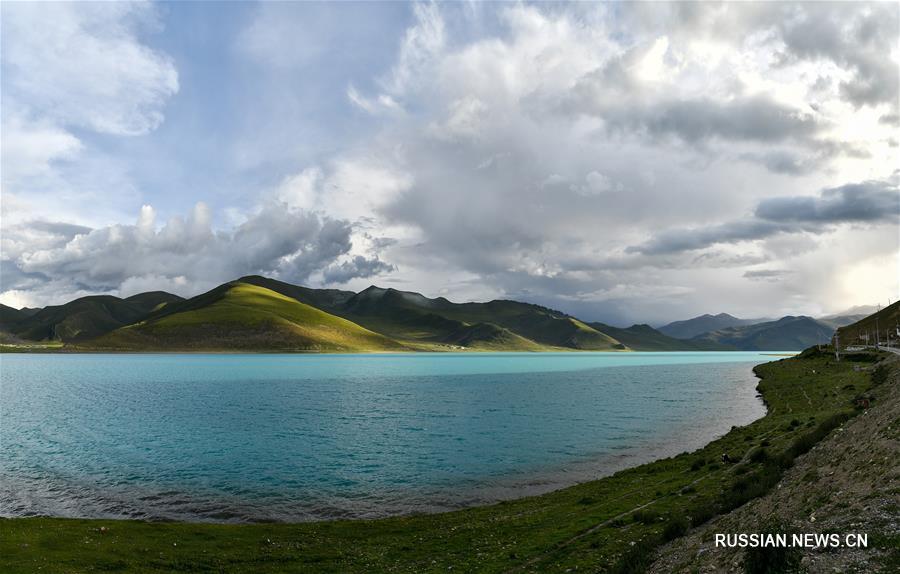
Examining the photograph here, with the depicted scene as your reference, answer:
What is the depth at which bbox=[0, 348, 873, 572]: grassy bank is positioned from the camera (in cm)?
2150

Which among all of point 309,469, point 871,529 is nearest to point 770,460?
point 871,529

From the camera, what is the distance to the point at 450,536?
26578 millimetres

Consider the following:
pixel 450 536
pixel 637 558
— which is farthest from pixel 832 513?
pixel 450 536

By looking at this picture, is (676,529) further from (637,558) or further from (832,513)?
(832,513)

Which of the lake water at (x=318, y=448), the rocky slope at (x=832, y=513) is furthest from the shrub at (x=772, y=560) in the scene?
the lake water at (x=318, y=448)

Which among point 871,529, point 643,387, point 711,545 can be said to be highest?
point 871,529

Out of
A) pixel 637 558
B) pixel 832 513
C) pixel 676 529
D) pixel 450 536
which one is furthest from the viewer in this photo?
pixel 450 536

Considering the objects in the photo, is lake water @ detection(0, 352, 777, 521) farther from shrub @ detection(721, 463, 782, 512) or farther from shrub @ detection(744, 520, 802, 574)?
shrub @ detection(744, 520, 802, 574)

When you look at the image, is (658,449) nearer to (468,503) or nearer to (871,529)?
(468,503)

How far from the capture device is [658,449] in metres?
51.7

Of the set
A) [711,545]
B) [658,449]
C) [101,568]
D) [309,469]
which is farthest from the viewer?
[658,449]

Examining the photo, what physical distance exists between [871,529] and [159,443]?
65.8m

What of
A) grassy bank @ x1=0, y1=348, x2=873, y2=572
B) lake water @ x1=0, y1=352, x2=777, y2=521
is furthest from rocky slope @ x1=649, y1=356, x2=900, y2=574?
lake water @ x1=0, y1=352, x2=777, y2=521

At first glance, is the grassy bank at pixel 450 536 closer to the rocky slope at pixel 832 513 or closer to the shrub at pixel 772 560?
the rocky slope at pixel 832 513
